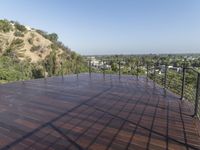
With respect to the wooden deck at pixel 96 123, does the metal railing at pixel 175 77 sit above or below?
above

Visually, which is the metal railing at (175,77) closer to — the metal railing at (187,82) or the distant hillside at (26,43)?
the metal railing at (187,82)

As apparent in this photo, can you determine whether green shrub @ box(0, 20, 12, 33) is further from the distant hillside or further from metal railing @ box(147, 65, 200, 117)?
metal railing @ box(147, 65, 200, 117)

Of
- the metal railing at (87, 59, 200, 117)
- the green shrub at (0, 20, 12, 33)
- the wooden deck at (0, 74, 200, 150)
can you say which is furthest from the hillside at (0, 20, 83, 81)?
the wooden deck at (0, 74, 200, 150)

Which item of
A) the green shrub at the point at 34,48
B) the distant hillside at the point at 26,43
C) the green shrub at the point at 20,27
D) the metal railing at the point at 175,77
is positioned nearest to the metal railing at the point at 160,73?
the metal railing at the point at 175,77

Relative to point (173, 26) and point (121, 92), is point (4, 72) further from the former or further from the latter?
point (173, 26)

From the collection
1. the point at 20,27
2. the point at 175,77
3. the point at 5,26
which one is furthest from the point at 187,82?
the point at 20,27

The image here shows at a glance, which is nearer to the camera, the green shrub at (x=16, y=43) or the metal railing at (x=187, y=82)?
the metal railing at (x=187, y=82)

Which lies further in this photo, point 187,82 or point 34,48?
point 34,48

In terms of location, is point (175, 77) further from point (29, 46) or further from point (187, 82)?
point (29, 46)

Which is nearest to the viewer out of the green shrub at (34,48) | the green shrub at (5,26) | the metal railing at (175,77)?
the metal railing at (175,77)
